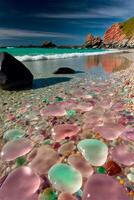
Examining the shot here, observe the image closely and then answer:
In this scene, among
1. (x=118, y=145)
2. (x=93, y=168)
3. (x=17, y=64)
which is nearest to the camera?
(x=93, y=168)

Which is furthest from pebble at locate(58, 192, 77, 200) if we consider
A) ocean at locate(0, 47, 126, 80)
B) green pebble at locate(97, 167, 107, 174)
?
ocean at locate(0, 47, 126, 80)

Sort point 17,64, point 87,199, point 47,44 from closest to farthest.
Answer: point 87,199 → point 17,64 → point 47,44

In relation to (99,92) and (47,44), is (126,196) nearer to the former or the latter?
(99,92)

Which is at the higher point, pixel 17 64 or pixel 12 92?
pixel 17 64

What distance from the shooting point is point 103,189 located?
1.41m

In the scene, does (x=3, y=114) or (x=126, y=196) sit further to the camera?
(x=3, y=114)

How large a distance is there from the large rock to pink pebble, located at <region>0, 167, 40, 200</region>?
3.45 m

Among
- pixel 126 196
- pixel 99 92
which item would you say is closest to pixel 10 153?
pixel 126 196

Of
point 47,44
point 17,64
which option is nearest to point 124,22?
point 47,44

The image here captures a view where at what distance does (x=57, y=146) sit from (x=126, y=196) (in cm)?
80

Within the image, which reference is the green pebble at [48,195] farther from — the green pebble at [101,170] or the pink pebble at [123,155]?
the pink pebble at [123,155]

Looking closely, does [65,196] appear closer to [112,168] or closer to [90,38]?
[112,168]

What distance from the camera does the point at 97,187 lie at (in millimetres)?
1434

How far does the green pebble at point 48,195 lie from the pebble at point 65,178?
4cm
